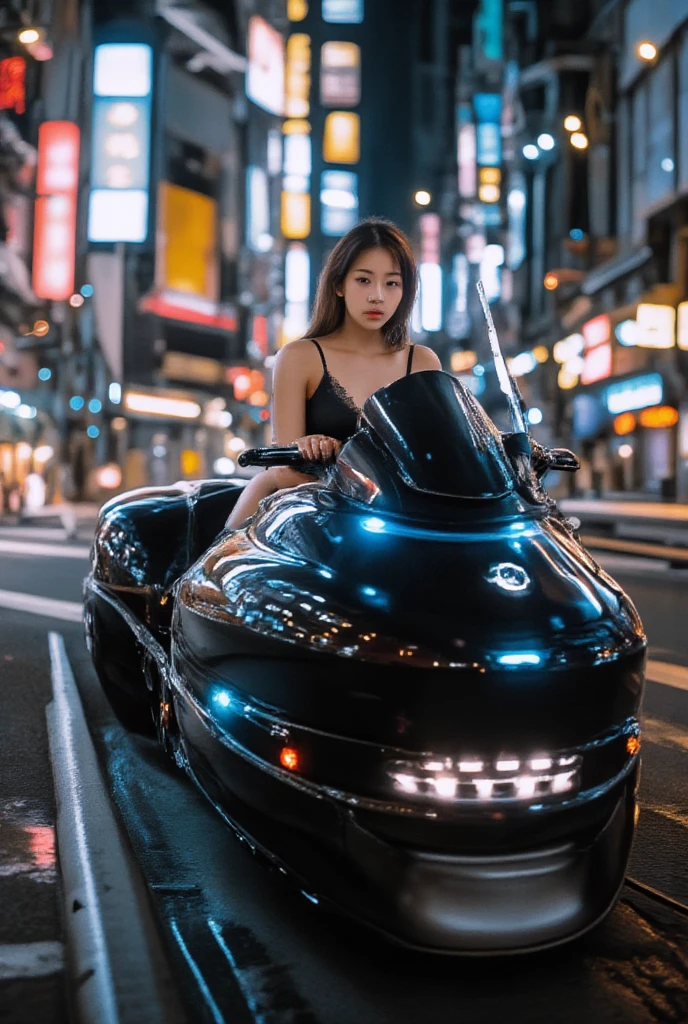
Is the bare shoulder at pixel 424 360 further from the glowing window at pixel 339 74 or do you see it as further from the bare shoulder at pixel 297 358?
the glowing window at pixel 339 74

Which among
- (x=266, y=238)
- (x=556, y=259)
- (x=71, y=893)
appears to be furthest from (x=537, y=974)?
(x=266, y=238)

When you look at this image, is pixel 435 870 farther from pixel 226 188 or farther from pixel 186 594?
pixel 226 188

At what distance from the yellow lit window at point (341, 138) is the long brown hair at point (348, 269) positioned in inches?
3518

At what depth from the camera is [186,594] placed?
2.84 metres

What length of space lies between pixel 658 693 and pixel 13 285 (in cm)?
3883

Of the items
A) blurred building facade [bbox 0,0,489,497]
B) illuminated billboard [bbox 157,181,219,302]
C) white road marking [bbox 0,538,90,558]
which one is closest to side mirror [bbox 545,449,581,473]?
white road marking [bbox 0,538,90,558]

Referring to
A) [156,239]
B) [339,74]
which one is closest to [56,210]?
[156,239]

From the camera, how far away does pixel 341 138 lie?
8938 cm

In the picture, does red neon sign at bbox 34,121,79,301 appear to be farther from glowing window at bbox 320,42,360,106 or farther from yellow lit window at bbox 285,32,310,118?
glowing window at bbox 320,42,360,106

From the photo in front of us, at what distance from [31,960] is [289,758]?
0.72 m

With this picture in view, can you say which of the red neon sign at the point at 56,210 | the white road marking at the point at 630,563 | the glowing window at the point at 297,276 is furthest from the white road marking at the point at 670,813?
the glowing window at the point at 297,276

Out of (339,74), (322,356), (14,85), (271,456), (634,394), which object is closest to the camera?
(271,456)

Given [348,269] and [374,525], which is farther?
[348,269]

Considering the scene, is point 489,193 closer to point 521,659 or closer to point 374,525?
point 374,525
